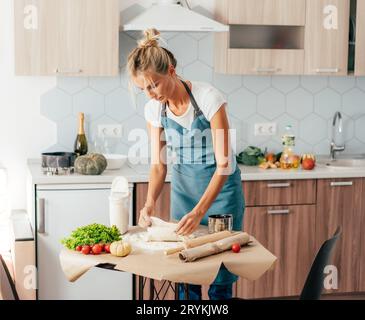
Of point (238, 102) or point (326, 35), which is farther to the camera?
point (238, 102)

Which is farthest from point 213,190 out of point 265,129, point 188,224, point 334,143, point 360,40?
point 334,143

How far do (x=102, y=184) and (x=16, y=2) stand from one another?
3.76 ft

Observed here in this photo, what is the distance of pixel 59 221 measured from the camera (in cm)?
412

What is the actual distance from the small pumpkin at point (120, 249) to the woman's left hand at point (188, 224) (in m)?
0.28

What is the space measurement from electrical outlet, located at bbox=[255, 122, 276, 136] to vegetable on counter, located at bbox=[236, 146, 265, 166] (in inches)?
9.2

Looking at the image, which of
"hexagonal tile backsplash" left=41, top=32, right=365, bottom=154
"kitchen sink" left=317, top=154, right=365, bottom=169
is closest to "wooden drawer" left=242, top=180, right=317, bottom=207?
"kitchen sink" left=317, top=154, right=365, bottom=169

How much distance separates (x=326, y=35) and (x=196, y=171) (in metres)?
1.63

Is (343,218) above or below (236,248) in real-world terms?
below

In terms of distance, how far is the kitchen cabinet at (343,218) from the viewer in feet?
14.9

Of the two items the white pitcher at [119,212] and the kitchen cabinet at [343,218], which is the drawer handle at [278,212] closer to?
the kitchen cabinet at [343,218]

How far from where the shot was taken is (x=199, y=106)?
131 inches

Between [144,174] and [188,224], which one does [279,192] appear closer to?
[144,174]
